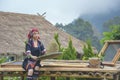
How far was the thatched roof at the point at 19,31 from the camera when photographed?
95.9 ft

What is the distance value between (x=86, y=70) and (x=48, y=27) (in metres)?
27.6

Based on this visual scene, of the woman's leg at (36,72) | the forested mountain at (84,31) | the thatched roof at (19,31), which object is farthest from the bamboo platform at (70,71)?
the forested mountain at (84,31)

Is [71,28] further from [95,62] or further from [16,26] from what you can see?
[95,62]

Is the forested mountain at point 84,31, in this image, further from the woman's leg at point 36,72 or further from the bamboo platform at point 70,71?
the woman's leg at point 36,72

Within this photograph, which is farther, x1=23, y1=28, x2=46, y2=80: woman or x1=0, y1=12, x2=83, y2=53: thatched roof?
x1=0, y1=12, x2=83, y2=53: thatched roof

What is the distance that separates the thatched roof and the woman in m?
19.1

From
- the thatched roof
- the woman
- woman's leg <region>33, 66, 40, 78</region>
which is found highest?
the thatched roof

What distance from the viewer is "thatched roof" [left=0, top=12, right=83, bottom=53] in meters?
29.2

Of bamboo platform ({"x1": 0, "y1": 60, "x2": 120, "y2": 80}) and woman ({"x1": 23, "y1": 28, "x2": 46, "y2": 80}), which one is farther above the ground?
woman ({"x1": 23, "y1": 28, "x2": 46, "y2": 80})

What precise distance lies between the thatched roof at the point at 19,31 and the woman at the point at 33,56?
19139mm

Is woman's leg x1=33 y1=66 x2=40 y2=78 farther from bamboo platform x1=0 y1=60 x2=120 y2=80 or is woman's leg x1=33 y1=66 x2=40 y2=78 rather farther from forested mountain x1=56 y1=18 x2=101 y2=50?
forested mountain x1=56 y1=18 x2=101 y2=50

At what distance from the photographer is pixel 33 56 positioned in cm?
859

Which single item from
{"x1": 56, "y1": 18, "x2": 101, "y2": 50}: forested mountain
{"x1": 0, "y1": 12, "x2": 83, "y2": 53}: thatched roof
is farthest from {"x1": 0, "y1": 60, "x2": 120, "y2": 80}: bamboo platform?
{"x1": 56, "y1": 18, "x2": 101, "y2": 50}: forested mountain

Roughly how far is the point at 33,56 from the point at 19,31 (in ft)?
78.7
